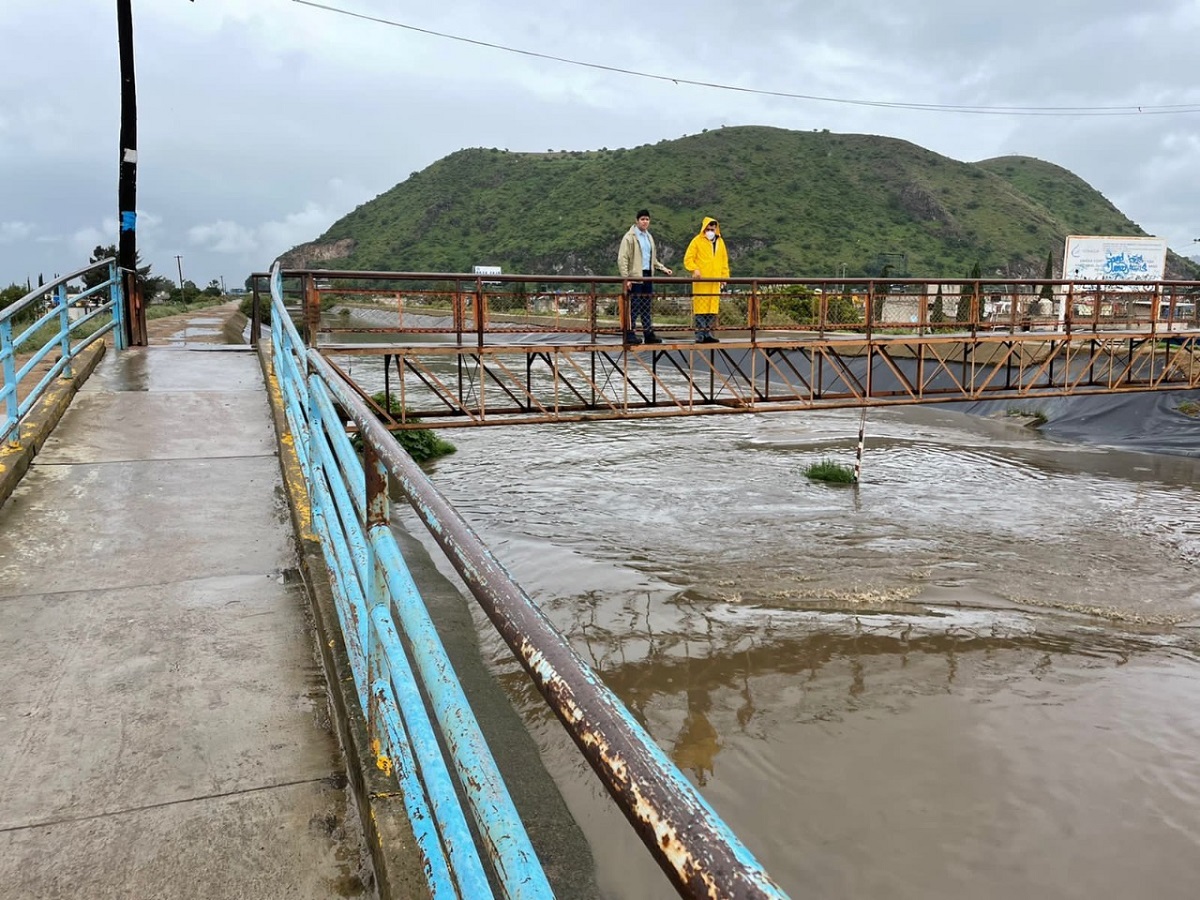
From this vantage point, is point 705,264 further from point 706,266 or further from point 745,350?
point 745,350

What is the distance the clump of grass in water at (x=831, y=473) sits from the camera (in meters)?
14.5

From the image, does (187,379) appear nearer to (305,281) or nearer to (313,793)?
(305,281)

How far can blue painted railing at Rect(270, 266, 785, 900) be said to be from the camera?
0.83 metres

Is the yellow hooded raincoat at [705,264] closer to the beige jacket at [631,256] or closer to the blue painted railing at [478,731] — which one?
the beige jacket at [631,256]

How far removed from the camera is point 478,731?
1.28 metres

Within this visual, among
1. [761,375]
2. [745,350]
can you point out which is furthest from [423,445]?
[761,375]

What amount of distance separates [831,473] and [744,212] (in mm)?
74107

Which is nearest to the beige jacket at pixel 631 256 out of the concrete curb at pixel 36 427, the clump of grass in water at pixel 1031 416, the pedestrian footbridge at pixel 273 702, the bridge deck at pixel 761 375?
the bridge deck at pixel 761 375

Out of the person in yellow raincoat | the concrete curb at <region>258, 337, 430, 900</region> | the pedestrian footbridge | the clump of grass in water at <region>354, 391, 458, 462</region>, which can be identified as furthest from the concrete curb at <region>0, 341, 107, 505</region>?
the person in yellow raincoat

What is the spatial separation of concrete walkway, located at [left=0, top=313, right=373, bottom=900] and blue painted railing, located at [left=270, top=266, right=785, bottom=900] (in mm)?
447

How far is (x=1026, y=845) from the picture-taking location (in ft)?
16.5

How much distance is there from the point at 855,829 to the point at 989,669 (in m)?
2.96

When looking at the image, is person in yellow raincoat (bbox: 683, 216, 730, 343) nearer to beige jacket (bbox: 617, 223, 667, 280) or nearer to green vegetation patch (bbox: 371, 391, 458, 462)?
beige jacket (bbox: 617, 223, 667, 280)

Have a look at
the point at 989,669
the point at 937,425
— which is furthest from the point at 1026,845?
the point at 937,425
